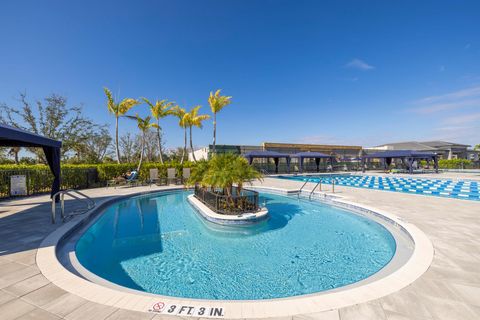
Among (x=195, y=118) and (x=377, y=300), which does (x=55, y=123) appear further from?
(x=377, y=300)

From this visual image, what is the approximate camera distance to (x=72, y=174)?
13430 millimetres

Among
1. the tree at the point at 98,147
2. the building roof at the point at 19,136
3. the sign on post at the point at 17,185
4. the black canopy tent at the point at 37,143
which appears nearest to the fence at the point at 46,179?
the sign on post at the point at 17,185

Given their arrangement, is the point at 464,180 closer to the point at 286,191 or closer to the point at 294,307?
the point at 286,191

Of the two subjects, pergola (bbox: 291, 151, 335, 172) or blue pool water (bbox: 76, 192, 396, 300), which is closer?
blue pool water (bbox: 76, 192, 396, 300)

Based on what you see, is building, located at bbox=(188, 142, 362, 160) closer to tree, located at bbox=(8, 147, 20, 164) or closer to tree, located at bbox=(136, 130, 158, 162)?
tree, located at bbox=(136, 130, 158, 162)

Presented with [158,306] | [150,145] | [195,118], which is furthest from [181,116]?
[158,306]

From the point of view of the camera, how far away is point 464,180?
17656 millimetres

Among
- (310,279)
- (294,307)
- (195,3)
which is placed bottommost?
(310,279)

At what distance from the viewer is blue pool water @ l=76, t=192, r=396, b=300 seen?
3.86 metres

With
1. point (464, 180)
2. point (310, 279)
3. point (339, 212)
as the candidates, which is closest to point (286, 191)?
point (339, 212)

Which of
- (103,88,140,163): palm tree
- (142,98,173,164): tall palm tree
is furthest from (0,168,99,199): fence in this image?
(142,98,173,164): tall palm tree

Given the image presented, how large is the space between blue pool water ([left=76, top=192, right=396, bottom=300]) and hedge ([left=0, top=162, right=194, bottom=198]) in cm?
660

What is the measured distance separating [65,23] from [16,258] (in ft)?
35.8

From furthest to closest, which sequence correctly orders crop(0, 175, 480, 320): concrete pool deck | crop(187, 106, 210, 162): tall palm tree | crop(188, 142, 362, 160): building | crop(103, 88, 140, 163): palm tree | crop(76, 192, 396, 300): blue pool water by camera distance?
crop(188, 142, 362, 160): building, crop(187, 106, 210, 162): tall palm tree, crop(103, 88, 140, 163): palm tree, crop(76, 192, 396, 300): blue pool water, crop(0, 175, 480, 320): concrete pool deck
